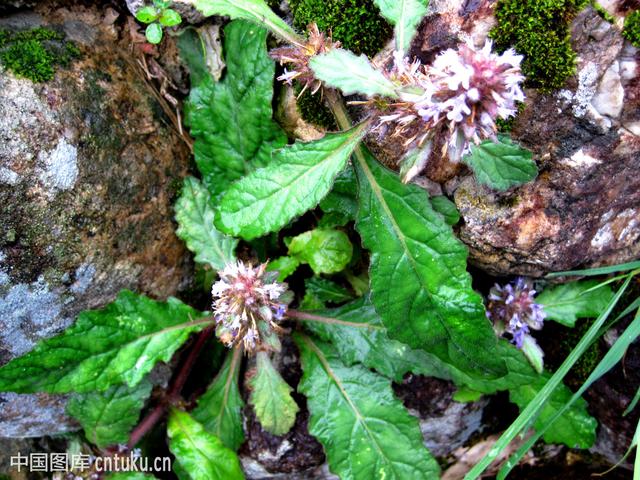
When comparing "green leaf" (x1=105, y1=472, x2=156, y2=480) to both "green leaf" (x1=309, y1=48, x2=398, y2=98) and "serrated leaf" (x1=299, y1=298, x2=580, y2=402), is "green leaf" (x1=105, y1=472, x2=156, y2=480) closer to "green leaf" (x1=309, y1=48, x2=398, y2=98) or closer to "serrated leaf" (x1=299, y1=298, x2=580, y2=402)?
"serrated leaf" (x1=299, y1=298, x2=580, y2=402)

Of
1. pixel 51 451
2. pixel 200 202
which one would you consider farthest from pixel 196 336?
pixel 51 451

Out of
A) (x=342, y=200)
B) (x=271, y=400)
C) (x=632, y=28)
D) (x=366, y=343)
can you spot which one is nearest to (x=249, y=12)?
(x=342, y=200)

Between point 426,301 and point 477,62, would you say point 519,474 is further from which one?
point 477,62

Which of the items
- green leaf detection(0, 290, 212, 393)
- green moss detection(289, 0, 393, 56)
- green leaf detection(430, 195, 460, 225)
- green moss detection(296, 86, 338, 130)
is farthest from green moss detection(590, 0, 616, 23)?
green leaf detection(0, 290, 212, 393)

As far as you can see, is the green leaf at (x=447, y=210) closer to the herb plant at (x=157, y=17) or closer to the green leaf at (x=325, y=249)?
the green leaf at (x=325, y=249)

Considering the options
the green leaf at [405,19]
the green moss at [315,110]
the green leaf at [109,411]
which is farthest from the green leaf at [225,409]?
the green leaf at [405,19]

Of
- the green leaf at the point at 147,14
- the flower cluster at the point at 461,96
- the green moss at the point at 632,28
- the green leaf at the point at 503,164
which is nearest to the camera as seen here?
the flower cluster at the point at 461,96

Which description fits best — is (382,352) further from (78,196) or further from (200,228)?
(78,196)
